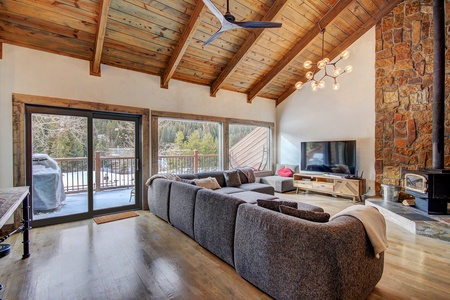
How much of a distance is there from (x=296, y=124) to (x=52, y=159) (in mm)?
6218

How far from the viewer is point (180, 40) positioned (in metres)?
4.16

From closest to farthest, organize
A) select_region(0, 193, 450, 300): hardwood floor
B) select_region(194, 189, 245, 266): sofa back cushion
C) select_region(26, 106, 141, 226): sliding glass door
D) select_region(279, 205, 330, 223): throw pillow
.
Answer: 1. select_region(279, 205, 330, 223): throw pillow
2. select_region(0, 193, 450, 300): hardwood floor
3. select_region(194, 189, 245, 266): sofa back cushion
4. select_region(26, 106, 141, 226): sliding glass door

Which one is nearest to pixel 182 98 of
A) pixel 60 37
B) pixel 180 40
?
pixel 180 40

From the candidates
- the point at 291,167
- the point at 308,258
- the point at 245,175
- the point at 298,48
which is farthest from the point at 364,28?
the point at 308,258

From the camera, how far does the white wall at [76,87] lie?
339 cm

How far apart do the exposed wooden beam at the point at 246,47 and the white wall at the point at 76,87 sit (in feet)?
1.23

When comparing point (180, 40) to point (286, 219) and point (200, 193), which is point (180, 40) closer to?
point (200, 193)

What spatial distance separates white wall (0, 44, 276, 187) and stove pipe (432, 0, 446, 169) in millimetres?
4459

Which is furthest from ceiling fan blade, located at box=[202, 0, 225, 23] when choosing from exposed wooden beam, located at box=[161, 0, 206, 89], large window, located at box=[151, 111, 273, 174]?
large window, located at box=[151, 111, 273, 174]

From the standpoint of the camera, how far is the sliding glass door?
3762 mm

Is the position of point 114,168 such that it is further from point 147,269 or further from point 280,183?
point 280,183

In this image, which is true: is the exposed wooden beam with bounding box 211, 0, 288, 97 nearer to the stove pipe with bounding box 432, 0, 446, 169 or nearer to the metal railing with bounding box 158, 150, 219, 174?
the metal railing with bounding box 158, 150, 219, 174

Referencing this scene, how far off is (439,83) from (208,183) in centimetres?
463

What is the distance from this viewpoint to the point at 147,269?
2424 mm
